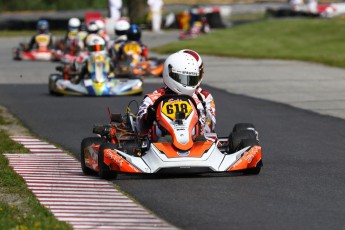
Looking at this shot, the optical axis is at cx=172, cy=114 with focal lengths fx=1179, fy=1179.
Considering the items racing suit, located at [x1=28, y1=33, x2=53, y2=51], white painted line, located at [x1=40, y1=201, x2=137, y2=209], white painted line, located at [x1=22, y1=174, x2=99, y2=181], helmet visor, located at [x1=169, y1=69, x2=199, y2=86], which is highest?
helmet visor, located at [x1=169, y1=69, x2=199, y2=86]

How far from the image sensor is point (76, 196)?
927 cm

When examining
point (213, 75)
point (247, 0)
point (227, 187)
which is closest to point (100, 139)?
point (227, 187)

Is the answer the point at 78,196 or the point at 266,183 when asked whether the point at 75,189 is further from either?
the point at 266,183

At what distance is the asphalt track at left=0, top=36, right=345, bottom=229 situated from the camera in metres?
8.20

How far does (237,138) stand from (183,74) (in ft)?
2.64

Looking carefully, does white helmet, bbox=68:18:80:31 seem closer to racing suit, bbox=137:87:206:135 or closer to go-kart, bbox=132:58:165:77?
go-kart, bbox=132:58:165:77

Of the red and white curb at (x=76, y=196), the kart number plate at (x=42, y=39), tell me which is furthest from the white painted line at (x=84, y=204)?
the kart number plate at (x=42, y=39)

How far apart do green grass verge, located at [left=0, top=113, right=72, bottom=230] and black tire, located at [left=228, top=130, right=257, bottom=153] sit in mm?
1937

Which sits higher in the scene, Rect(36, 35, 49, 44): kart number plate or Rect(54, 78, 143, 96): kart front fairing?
Rect(54, 78, 143, 96): kart front fairing

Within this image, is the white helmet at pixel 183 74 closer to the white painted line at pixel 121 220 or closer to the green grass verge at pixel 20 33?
the white painted line at pixel 121 220

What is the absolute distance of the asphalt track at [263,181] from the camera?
8195mm

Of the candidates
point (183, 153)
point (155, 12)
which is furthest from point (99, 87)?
point (155, 12)

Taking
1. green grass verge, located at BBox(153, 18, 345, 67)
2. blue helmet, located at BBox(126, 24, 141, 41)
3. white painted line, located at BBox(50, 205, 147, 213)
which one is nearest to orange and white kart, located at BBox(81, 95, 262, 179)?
white painted line, located at BBox(50, 205, 147, 213)

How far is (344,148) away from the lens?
506 inches
